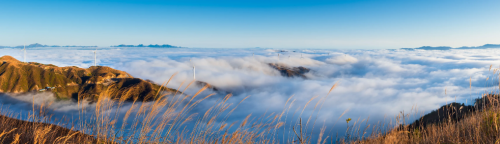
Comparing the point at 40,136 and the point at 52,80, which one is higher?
the point at 40,136

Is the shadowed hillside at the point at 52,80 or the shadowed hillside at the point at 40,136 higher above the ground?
the shadowed hillside at the point at 40,136

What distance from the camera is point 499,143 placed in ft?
9.38

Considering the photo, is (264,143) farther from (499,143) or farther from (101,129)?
(499,143)

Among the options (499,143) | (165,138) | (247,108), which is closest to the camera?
(499,143)

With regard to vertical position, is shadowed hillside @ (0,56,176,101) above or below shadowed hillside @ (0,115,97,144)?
below

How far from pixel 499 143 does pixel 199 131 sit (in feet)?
14.7

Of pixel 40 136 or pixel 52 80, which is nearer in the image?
pixel 40 136

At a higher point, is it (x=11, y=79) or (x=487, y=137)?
(x=487, y=137)

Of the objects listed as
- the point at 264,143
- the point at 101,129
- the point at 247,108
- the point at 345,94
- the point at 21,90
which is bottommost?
the point at 247,108

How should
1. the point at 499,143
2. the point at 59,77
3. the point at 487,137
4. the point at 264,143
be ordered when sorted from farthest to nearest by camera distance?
the point at 59,77
the point at 264,143
the point at 487,137
the point at 499,143

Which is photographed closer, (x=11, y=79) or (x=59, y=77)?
(x=11, y=79)

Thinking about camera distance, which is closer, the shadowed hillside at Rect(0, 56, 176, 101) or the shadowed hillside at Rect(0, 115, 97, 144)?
the shadowed hillside at Rect(0, 115, 97, 144)

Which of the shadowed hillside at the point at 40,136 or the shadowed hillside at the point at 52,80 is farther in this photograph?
the shadowed hillside at the point at 52,80

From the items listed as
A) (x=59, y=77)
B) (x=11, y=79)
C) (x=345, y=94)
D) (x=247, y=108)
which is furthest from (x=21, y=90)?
(x=345, y=94)
